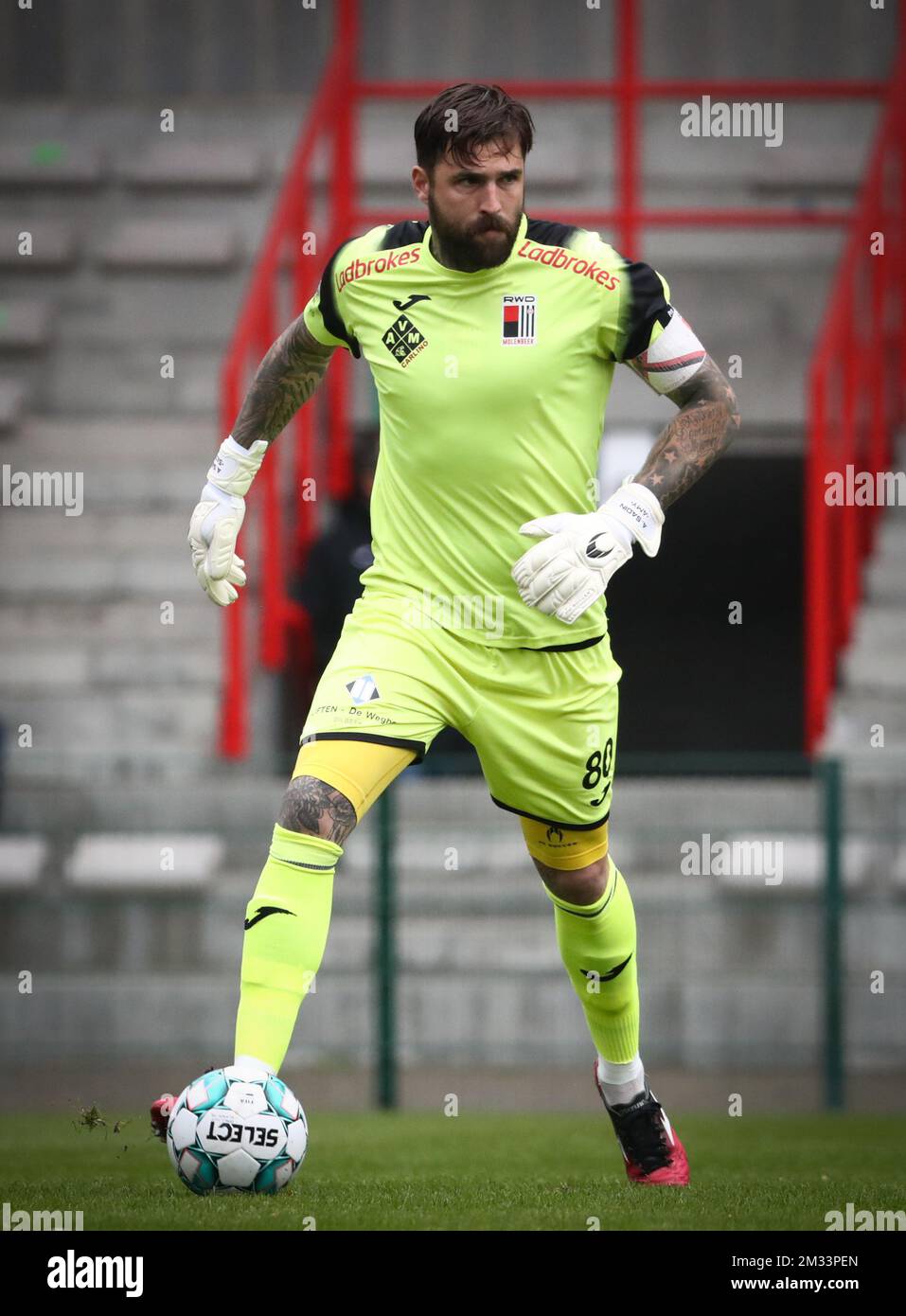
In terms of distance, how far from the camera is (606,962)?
16.5 feet

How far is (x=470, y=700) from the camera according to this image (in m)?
4.66

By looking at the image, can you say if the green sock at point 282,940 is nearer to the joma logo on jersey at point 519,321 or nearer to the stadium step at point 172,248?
the joma logo on jersey at point 519,321

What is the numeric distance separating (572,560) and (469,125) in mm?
966

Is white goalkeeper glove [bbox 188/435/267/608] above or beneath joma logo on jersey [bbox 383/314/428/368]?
beneath

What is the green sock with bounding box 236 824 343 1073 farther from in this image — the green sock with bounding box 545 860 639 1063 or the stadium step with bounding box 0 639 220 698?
the stadium step with bounding box 0 639 220 698

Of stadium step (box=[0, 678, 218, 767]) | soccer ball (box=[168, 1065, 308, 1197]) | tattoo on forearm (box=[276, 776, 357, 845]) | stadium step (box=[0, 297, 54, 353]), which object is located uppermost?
tattoo on forearm (box=[276, 776, 357, 845])

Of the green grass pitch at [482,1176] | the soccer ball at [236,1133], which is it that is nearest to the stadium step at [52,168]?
the green grass pitch at [482,1176]

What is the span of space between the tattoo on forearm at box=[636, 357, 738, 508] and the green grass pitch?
1.54 m

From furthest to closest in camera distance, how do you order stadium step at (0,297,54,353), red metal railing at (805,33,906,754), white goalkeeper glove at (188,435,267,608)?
1. stadium step at (0,297,54,353)
2. red metal railing at (805,33,906,754)
3. white goalkeeper glove at (188,435,267,608)

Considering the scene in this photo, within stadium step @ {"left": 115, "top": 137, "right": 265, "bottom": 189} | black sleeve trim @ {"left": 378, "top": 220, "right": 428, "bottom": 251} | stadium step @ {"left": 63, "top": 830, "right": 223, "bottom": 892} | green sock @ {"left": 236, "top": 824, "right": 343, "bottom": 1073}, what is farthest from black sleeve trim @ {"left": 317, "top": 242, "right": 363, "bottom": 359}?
stadium step @ {"left": 115, "top": 137, "right": 265, "bottom": 189}

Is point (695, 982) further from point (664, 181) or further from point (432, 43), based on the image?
point (432, 43)

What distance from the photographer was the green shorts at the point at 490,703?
4504 mm

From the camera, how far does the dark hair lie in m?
4.47

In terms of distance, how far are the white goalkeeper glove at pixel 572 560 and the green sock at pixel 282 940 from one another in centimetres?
69
